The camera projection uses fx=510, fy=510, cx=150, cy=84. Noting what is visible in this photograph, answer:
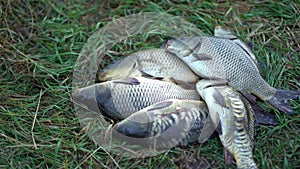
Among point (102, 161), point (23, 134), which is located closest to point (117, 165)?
point (102, 161)

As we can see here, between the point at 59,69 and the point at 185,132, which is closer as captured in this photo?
the point at 185,132

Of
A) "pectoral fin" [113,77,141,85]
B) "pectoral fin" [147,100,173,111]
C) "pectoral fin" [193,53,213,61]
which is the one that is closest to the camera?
"pectoral fin" [147,100,173,111]

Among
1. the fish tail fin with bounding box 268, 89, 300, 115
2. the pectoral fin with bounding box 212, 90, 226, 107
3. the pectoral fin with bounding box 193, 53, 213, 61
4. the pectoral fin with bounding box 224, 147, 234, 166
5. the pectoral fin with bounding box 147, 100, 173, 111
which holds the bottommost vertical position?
the pectoral fin with bounding box 224, 147, 234, 166

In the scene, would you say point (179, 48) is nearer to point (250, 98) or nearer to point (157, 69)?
point (157, 69)

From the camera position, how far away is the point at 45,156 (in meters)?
2.88

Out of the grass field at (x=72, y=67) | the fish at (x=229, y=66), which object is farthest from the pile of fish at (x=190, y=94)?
the grass field at (x=72, y=67)

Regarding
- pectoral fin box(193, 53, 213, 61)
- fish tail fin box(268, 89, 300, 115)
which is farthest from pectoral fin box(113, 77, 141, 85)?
fish tail fin box(268, 89, 300, 115)

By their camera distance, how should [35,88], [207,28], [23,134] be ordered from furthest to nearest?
[207,28] < [35,88] < [23,134]

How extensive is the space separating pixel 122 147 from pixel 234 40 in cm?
98

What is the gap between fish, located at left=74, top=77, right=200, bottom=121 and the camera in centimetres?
278

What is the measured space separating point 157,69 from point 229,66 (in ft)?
1.40

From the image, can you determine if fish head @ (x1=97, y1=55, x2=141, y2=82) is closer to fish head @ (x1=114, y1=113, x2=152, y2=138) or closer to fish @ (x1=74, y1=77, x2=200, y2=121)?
fish @ (x1=74, y1=77, x2=200, y2=121)

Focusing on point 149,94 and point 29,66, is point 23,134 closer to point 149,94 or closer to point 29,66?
point 29,66

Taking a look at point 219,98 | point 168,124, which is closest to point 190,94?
point 219,98
